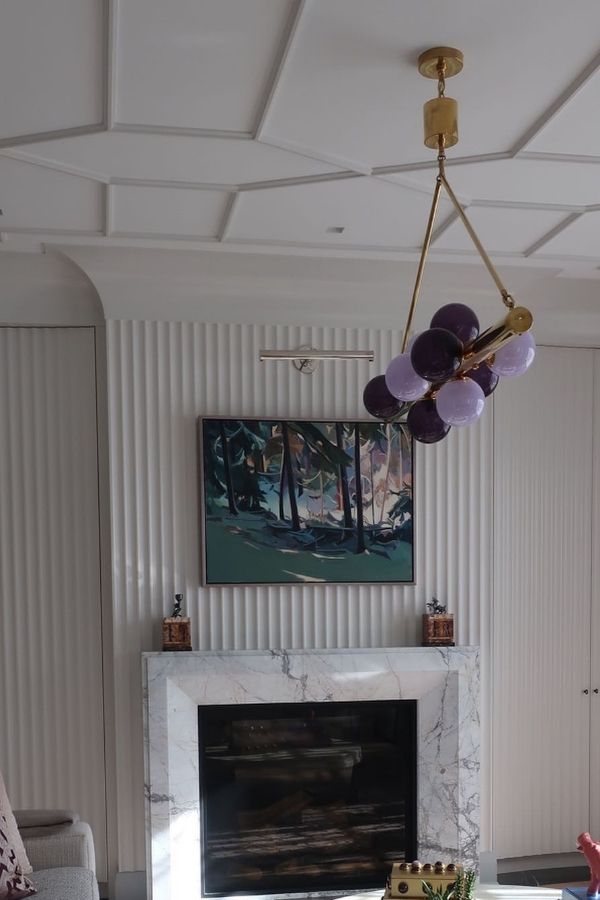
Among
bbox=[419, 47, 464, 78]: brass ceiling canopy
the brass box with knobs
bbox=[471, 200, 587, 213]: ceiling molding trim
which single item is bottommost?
the brass box with knobs

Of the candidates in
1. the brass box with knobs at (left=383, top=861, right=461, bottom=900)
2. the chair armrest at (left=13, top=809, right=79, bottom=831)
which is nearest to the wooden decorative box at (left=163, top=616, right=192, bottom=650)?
the chair armrest at (left=13, top=809, right=79, bottom=831)

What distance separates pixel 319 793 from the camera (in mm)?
3832

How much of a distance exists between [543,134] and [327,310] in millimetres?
1691

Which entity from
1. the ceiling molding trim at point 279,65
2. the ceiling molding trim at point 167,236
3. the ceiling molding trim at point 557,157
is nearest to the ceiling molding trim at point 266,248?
the ceiling molding trim at point 167,236

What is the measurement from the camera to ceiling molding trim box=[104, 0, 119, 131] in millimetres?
1695

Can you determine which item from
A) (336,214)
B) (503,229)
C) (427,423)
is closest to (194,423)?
(336,214)

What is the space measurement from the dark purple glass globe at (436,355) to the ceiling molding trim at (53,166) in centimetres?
145

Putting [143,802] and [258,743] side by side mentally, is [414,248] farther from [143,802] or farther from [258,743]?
[143,802]

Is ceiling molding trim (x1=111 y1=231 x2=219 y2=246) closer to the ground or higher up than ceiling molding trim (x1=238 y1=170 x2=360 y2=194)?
closer to the ground

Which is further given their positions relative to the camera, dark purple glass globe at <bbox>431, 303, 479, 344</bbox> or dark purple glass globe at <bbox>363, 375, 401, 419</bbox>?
dark purple glass globe at <bbox>363, 375, 401, 419</bbox>

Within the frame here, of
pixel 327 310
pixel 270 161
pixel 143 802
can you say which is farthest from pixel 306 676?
pixel 270 161

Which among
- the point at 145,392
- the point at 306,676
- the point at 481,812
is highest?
the point at 145,392

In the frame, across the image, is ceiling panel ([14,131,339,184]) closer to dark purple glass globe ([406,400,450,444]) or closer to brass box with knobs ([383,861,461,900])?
dark purple glass globe ([406,400,450,444])

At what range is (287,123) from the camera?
2.22m
